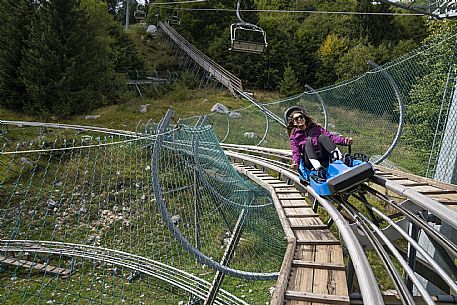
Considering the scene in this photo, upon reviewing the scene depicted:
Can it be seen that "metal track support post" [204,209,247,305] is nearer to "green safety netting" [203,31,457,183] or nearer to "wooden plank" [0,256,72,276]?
"green safety netting" [203,31,457,183]

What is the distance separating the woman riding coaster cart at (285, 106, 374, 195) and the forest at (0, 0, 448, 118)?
324 centimetres

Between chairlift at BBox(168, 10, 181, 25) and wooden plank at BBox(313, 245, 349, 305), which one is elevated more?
chairlift at BBox(168, 10, 181, 25)

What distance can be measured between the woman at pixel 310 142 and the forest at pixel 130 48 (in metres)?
3.18

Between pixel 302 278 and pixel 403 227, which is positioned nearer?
pixel 302 278

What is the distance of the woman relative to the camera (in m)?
3.15

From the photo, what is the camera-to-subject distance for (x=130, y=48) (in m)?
22.7

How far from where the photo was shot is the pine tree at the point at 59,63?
48.9ft

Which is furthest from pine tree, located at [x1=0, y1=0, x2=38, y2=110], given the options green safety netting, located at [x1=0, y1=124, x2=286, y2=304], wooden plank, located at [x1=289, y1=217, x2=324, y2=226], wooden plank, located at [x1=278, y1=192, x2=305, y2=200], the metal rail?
wooden plank, located at [x1=289, y1=217, x2=324, y2=226]

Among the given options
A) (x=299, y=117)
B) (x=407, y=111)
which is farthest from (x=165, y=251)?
(x=407, y=111)

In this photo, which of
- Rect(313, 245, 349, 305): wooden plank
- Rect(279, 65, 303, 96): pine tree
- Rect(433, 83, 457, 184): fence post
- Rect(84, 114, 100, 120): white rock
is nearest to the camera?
Rect(313, 245, 349, 305): wooden plank

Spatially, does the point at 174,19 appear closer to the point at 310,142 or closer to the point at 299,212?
the point at 310,142

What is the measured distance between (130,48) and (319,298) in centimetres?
2324

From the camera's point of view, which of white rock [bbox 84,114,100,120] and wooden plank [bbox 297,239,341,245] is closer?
wooden plank [bbox 297,239,341,245]

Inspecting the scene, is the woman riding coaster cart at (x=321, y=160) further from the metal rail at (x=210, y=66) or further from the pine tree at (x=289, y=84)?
the pine tree at (x=289, y=84)
